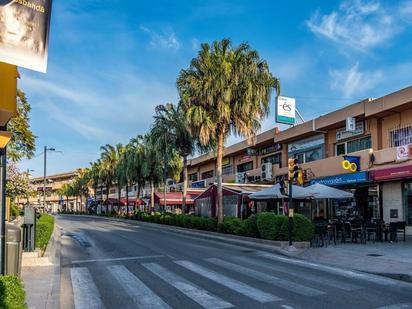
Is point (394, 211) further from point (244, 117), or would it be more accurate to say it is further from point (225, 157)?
point (225, 157)

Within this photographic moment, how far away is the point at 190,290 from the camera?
9.90 meters

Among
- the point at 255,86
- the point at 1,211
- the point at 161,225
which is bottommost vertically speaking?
the point at 161,225

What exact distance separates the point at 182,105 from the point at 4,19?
2184cm

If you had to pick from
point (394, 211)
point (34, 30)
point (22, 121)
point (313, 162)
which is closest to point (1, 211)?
point (34, 30)

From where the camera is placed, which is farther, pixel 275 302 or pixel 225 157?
pixel 225 157

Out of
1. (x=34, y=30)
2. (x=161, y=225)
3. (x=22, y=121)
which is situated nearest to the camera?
(x=34, y=30)

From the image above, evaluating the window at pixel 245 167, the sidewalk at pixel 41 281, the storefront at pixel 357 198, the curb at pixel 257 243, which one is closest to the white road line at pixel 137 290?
the sidewalk at pixel 41 281

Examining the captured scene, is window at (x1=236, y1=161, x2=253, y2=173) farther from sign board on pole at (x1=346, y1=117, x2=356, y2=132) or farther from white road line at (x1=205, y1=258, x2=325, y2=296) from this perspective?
white road line at (x1=205, y1=258, x2=325, y2=296)

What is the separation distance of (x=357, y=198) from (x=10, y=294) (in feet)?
83.6

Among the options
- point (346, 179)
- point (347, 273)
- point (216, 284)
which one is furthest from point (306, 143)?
point (216, 284)

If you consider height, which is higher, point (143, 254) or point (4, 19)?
point (4, 19)

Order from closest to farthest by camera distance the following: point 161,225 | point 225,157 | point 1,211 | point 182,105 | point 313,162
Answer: point 1,211
point 182,105
point 313,162
point 161,225
point 225,157

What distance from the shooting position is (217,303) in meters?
8.66

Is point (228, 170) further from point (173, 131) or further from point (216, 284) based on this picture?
point (216, 284)
